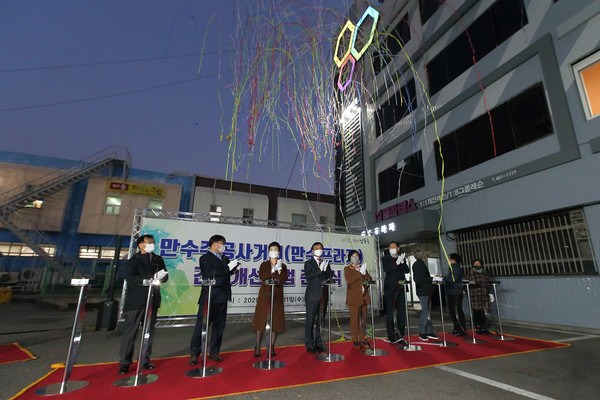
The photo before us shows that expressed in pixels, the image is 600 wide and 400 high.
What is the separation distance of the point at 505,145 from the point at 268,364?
8950 millimetres

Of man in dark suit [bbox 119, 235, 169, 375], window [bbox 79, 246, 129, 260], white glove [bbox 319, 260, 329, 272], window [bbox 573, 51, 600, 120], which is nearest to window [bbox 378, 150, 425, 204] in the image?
window [bbox 573, 51, 600, 120]

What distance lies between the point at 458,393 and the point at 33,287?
19.1 metres

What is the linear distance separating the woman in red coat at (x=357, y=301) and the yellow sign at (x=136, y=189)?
16612mm

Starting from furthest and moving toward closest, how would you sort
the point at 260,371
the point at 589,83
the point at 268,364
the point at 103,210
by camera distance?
the point at 103,210, the point at 589,83, the point at 268,364, the point at 260,371

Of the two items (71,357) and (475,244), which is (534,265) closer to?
(475,244)

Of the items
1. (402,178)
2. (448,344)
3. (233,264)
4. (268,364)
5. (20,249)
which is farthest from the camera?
(20,249)

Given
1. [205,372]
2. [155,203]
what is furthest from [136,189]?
[205,372]

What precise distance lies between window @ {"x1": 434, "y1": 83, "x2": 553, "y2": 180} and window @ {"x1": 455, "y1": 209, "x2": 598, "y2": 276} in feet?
7.16

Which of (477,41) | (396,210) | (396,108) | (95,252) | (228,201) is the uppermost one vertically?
(477,41)

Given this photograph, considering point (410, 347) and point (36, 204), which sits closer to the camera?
point (410, 347)

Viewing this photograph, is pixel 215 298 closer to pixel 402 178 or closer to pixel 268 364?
pixel 268 364

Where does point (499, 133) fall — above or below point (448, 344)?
above

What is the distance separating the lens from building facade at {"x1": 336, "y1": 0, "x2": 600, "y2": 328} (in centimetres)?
684

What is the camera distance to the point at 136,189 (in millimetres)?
18266
